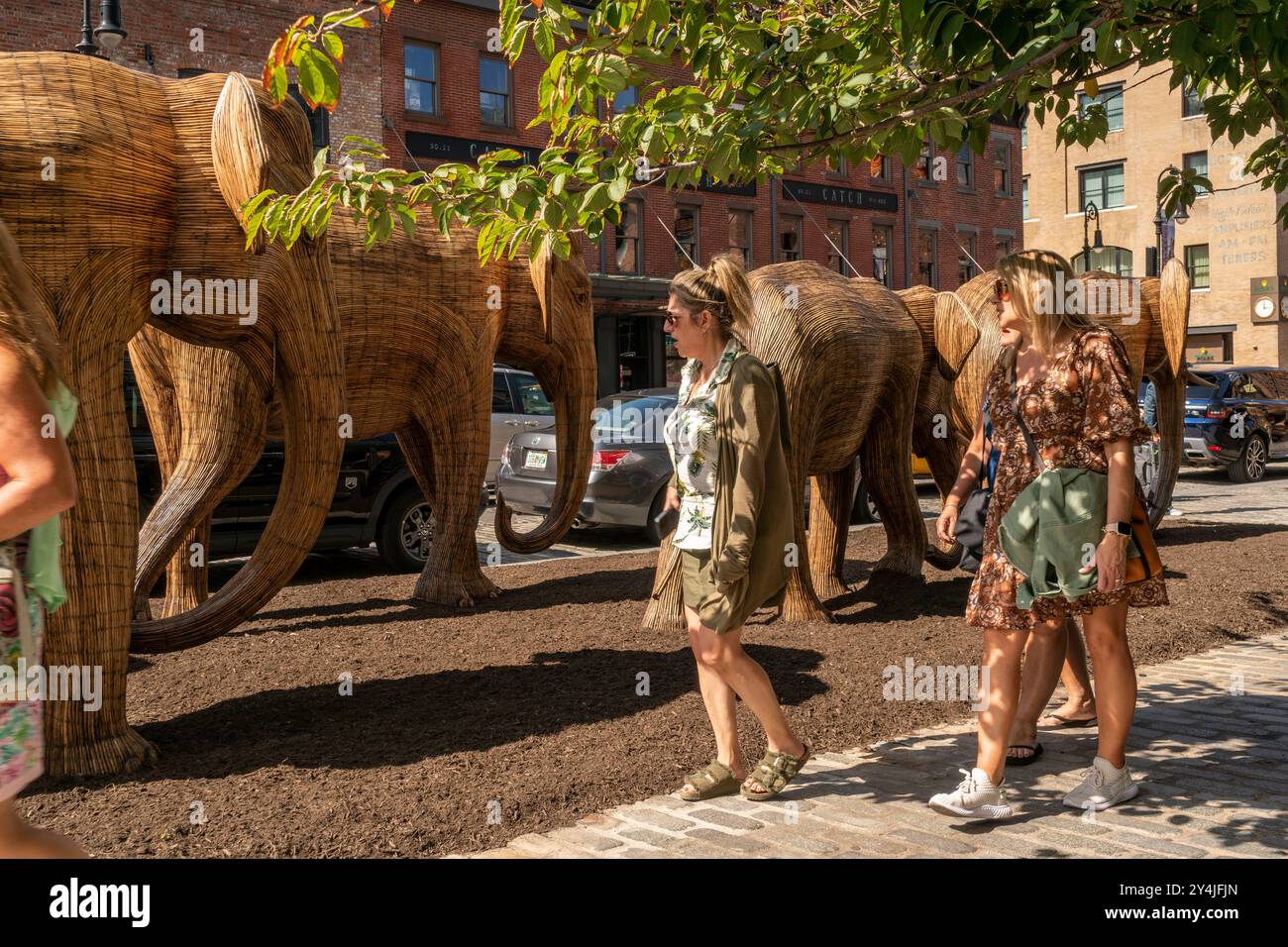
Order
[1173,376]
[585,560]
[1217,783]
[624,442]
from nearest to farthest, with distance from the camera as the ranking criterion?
[1217,783] < [585,560] < [1173,376] < [624,442]

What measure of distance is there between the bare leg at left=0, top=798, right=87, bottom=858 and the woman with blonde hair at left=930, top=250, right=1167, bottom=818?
2.87 metres

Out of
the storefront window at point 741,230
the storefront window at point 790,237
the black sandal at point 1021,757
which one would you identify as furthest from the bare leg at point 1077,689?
the storefront window at point 790,237

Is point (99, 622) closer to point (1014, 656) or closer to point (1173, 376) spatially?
point (1014, 656)

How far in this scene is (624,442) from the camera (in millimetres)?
13250

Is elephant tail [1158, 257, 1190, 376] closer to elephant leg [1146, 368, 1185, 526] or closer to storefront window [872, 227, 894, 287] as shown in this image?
elephant leg [1146, 368, 1185, 526]

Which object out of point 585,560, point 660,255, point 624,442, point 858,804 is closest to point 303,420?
point 858,804

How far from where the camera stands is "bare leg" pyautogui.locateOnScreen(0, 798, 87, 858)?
270cm

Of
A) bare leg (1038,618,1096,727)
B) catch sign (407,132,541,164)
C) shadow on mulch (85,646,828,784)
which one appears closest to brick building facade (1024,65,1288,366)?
catch sign (407,132,541,164)

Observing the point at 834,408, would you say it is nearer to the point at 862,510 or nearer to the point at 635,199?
the point at 862,510

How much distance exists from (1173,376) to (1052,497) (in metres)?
8.38

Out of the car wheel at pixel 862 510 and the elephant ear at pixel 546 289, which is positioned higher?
the elephant ear at pixel 546 289

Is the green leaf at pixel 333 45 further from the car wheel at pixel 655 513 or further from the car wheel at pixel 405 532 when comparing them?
the car wheel at pixel 655 513

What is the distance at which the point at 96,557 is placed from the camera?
4.79m

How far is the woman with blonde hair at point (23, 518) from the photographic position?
8.71ft
